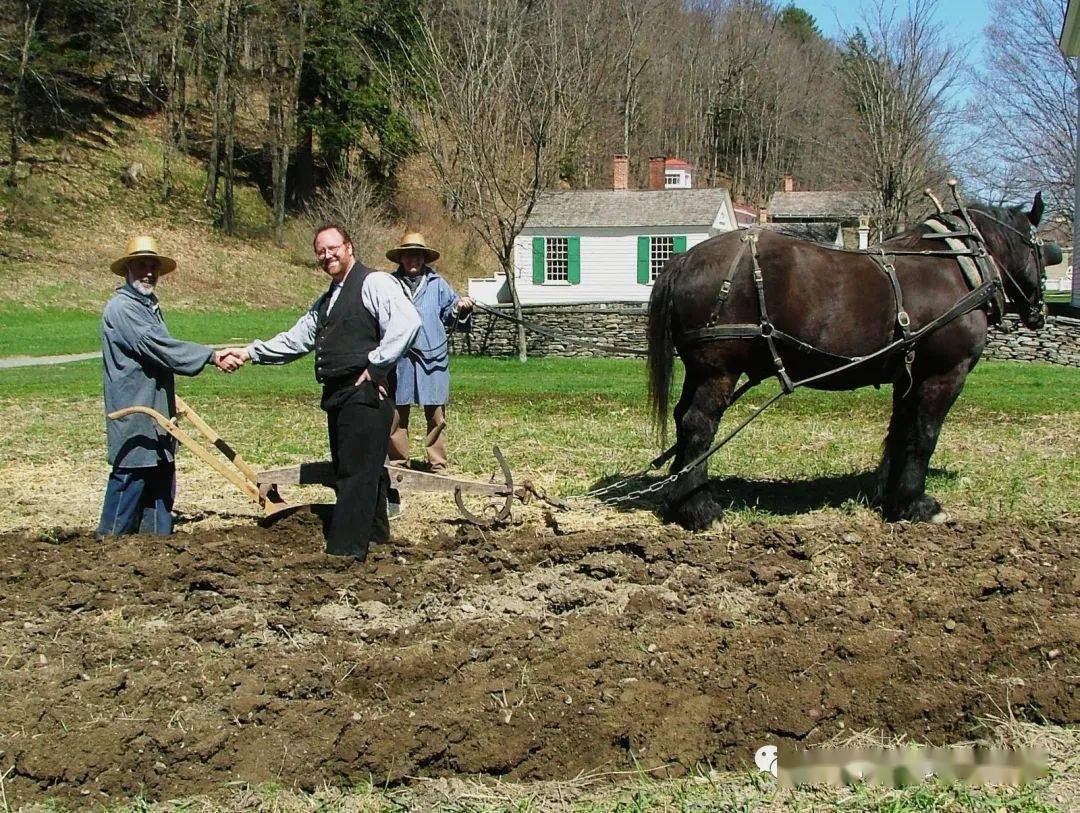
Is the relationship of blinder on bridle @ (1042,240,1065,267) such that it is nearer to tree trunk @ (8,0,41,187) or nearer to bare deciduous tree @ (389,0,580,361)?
bare deciduous tree @ (389,0,580,361)

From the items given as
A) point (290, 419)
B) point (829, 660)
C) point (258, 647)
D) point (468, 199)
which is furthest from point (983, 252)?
point (468, 199)

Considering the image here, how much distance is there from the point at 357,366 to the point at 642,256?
30047 millimetres

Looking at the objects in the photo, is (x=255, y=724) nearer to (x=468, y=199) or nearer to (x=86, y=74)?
(x=468, y=199)

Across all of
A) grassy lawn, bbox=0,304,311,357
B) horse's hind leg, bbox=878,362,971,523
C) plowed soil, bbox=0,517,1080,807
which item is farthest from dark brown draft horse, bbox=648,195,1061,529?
grassy lawn, bbox=0,304,311,357

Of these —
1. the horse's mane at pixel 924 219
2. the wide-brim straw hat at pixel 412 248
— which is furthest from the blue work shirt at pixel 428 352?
the horse's mane at pixel 924 219

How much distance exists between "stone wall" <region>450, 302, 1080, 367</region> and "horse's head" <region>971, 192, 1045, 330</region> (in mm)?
12345

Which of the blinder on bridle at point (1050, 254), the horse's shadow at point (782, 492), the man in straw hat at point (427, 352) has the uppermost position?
the blinder on bridle at point (1050, 254)

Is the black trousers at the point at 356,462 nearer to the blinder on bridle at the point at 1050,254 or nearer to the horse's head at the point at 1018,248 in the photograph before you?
the horse's head at the point at 1018,248

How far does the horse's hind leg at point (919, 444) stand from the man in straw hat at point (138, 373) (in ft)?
14.9

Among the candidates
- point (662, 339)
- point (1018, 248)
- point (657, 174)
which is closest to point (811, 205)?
point (657, 174)

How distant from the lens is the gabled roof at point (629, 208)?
35.6 meters

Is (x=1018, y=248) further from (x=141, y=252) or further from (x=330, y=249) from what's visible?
(x=141, y=252)

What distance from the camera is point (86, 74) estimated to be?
4403 cm

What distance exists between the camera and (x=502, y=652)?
189 inches
